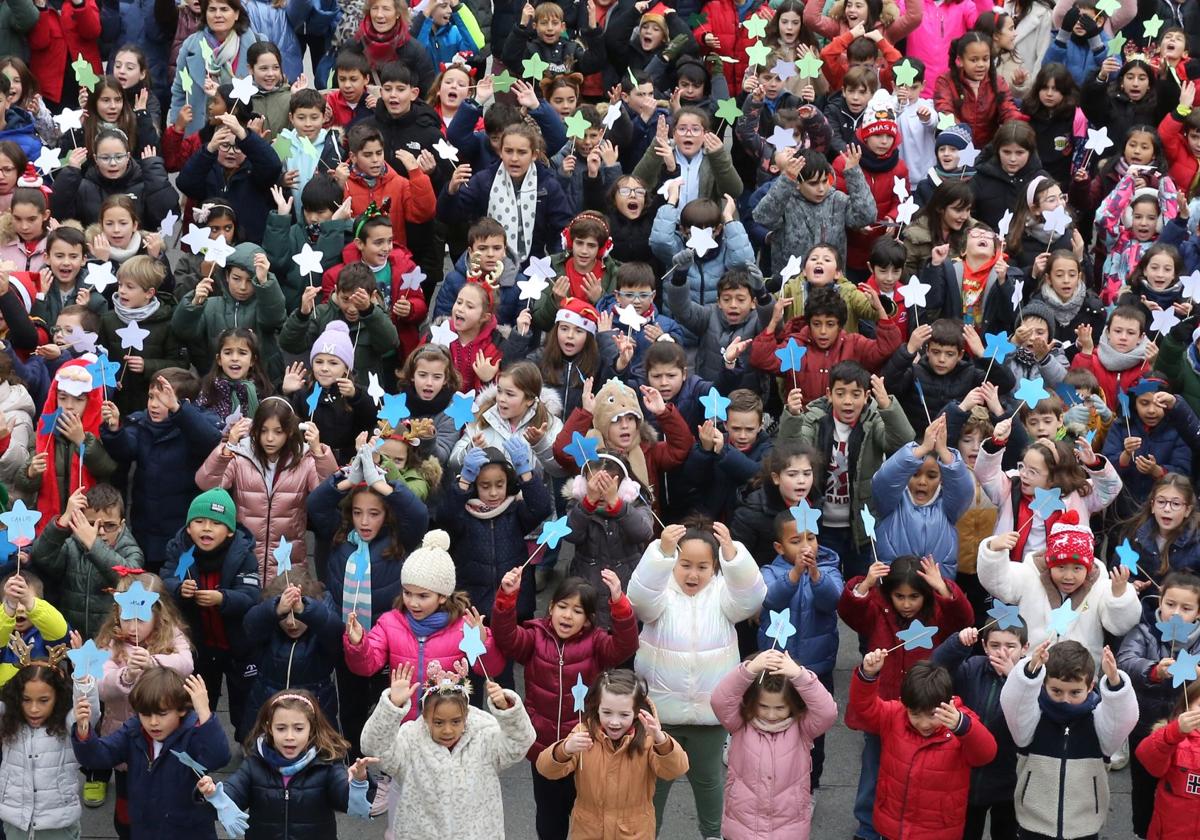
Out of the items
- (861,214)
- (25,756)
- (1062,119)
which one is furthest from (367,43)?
(25,756)

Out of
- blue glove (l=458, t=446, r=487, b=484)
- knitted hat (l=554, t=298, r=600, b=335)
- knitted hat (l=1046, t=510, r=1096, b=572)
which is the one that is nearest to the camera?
knitted hat (l=1046, t=510, r=1096, b=572)

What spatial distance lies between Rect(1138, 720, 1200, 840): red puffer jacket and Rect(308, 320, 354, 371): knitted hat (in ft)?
14.5

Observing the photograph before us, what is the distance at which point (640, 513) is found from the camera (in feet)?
32.0

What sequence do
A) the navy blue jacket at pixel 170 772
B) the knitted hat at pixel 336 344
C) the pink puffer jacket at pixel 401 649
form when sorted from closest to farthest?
1. the navy blue jacket at pixel 170 772
2. the pink puffer jacket at pixel 401 649
3. the knitted hat at pixel 336 344

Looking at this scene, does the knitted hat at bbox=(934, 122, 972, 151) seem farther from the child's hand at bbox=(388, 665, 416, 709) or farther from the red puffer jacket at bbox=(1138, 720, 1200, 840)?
the child's hand at bbox=(388, 665, 416, 709)

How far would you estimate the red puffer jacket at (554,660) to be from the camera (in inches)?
352

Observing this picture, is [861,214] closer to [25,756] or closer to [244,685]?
[244,685]

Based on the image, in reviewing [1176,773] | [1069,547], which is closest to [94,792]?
[1069,547]

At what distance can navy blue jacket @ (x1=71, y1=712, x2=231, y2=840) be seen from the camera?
8438mm

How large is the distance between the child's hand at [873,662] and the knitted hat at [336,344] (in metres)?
3.34

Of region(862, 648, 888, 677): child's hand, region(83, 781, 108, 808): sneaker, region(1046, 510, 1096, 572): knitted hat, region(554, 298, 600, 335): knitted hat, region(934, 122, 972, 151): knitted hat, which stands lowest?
region(83, 781, 108, 808): sneaker

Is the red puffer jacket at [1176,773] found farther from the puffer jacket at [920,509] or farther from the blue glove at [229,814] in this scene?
the blue glove at [229,814]

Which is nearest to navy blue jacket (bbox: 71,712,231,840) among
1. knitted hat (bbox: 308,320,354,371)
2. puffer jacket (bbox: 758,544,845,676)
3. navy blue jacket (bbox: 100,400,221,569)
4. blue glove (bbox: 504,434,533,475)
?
navy blue jacket (bbox: 100,400,221,569)

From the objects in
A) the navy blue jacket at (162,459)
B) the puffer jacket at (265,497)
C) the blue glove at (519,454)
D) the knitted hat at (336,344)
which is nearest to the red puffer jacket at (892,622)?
the blue glove at (519,454)
